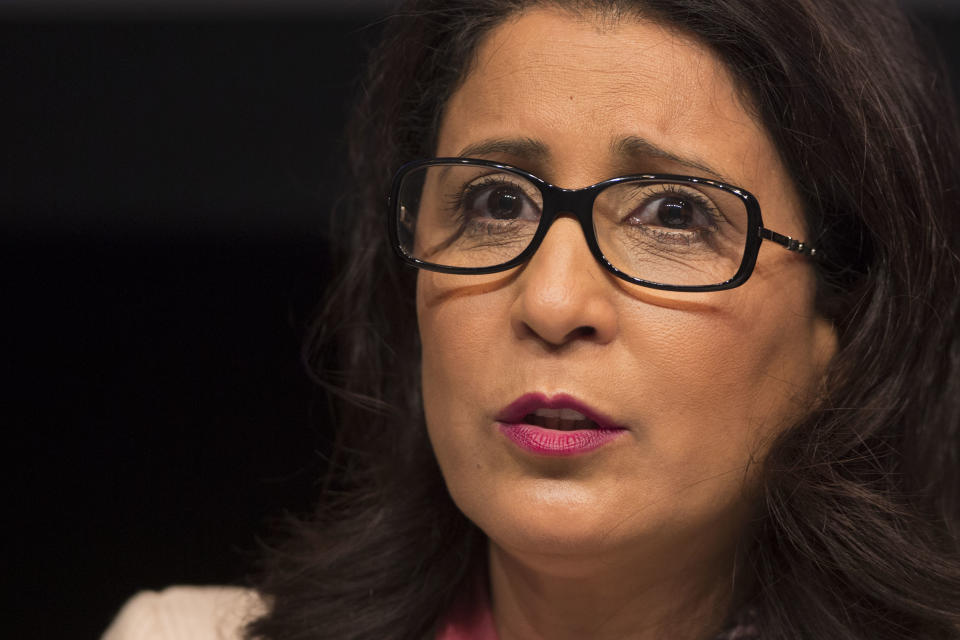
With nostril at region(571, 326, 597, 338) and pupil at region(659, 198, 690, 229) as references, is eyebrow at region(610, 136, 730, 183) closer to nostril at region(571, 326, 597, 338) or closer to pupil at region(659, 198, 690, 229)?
pupil at region(659, 198, 690, 229)

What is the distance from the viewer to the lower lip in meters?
1.40

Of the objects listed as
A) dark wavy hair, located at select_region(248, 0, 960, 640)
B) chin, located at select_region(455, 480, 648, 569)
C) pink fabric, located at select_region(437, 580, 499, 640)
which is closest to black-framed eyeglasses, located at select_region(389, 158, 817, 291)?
dark wavy hair, located at select_region(248, 0, 960, 640)

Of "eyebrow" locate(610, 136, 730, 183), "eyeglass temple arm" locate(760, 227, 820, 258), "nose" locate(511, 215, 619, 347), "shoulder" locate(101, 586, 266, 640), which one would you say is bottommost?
"shoulder" locate(101, 586, 266, 640)

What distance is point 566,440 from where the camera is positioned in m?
1.40

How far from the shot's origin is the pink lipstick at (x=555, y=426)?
54.8 inches

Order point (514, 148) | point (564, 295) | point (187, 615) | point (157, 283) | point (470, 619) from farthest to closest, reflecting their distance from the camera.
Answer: point (157, 283), point (187, 615), point (470, 619), point (514, 148), point (564, 295)

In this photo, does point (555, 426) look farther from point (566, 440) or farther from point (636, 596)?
point (636, 596)

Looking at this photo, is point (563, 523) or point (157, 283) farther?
point (157, 283)

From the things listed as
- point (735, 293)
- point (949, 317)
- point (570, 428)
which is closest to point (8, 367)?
point (570, 428)

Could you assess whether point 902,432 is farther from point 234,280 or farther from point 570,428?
point 234,280

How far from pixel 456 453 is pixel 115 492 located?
1086mm

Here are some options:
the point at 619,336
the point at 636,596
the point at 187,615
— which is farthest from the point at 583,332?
the point at 187,615

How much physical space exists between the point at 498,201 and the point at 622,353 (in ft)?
0.89

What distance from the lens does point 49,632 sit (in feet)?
7.60
